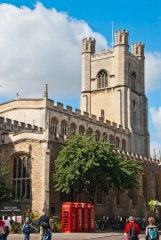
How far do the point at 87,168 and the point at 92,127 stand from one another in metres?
30.1

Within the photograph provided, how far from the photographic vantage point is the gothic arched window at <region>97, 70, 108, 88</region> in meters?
76.6

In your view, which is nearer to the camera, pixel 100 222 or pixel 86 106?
pixel 100 222

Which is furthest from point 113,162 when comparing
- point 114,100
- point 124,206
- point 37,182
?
point 114,100

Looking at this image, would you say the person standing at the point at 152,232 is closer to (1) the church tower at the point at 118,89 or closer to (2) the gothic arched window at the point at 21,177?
(2) the gothic arched window at the point at 21,177

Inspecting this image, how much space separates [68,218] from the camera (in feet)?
103

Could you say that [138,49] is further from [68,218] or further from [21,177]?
[68,218]

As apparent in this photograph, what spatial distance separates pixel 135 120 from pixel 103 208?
1333 inches

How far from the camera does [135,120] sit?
77.1m

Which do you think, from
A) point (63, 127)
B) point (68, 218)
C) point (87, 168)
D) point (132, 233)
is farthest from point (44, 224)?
Answer: point (63, 127)

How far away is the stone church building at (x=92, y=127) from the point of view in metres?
38.5

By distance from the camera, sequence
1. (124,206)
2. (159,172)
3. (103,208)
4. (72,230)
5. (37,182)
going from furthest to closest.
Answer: (159,172), (124,206), (103,208), (37,182), (72,230)

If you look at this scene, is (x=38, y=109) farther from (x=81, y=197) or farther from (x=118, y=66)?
(x=118, y=66)

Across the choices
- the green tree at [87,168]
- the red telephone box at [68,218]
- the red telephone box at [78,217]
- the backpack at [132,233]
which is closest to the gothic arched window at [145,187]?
the green tree at [87,168]

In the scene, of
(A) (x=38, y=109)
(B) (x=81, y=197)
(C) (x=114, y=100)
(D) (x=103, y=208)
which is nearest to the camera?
(B) (x=81, y=197)
